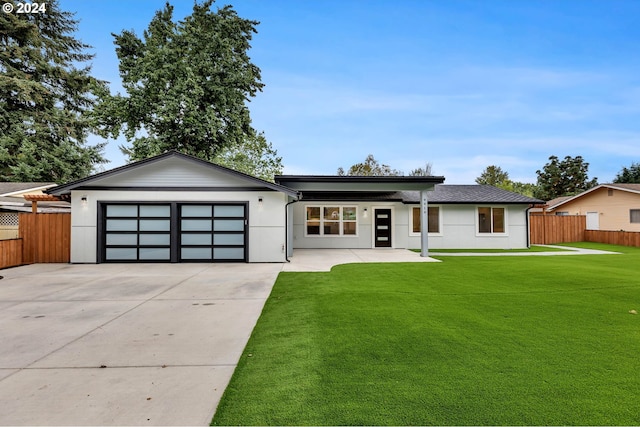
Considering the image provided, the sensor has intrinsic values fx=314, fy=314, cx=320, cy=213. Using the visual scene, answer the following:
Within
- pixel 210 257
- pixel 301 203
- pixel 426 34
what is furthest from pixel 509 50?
pixel 210 257

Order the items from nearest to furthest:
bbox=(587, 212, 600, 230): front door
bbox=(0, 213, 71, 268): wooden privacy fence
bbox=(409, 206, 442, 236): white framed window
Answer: bbox=(0, 213, 71, 268): wooden privacy fence → bbox=(409, 206, 442, 236): white framed window → bbox=(587, 212, 600, 230): front door

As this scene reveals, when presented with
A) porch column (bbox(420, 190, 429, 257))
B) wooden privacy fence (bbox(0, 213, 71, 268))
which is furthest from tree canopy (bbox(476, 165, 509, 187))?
wooden privacy fence (bbox(0, 213, 71, 268))

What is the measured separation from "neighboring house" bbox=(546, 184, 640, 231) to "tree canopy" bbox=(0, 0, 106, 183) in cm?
3373

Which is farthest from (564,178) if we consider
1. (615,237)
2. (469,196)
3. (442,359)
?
(442,359)

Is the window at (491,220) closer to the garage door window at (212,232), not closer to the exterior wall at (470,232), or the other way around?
the exterior wall at (470,232)

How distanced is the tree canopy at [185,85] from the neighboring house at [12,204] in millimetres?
6185

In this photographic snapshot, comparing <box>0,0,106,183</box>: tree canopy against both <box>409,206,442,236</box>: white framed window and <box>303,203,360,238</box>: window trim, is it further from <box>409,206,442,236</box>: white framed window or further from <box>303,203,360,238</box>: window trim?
<box>409,206,442,236</box>: white framed window

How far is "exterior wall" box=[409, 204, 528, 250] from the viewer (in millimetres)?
14914

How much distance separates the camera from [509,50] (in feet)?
60.4

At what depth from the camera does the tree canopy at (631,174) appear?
34688mm

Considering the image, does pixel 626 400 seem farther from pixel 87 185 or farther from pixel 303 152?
pixel 303 152

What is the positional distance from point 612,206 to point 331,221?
1870cm

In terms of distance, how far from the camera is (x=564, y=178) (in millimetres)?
41062

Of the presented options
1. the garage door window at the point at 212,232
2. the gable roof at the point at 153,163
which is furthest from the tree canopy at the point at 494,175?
the garage door window at the point at 212,232
